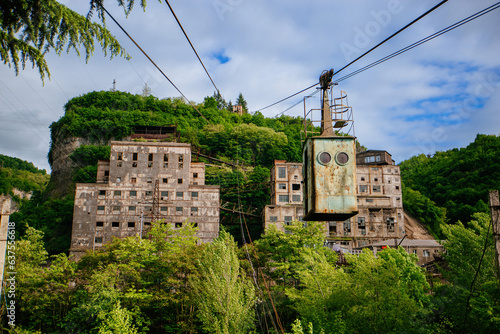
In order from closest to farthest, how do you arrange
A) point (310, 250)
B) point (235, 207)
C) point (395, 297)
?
point (395, 297), point (310, 250), point (235, 207)

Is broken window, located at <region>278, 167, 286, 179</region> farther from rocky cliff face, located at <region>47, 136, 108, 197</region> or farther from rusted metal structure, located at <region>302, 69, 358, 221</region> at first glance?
rusted metal structure, located at <region>302, 69, 358, 221</region>

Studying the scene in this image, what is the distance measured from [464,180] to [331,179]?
5799 cm

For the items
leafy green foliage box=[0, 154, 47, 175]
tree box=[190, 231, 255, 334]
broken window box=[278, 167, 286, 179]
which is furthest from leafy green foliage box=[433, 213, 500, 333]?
leafy green foliage box=[0, 154, 47, 175]

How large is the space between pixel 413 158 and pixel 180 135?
179 ft

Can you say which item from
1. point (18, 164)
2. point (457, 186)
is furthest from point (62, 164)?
point (18, 164)

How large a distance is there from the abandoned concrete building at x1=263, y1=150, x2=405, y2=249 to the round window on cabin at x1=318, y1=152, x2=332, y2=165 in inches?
1322

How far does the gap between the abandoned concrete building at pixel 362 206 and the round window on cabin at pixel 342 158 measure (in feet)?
110

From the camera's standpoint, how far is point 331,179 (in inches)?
409

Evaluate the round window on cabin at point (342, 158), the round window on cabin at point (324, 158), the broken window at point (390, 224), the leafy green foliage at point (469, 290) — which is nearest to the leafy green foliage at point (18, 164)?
the broken window at point (390, 224)

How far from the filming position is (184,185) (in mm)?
45969

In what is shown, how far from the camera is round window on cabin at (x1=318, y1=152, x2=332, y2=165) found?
34.4 ft

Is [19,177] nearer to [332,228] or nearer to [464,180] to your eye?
[332,228]

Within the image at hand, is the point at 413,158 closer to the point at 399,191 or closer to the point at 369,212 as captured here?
the point at 399,191

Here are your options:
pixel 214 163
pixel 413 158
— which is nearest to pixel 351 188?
pixel 214 163
